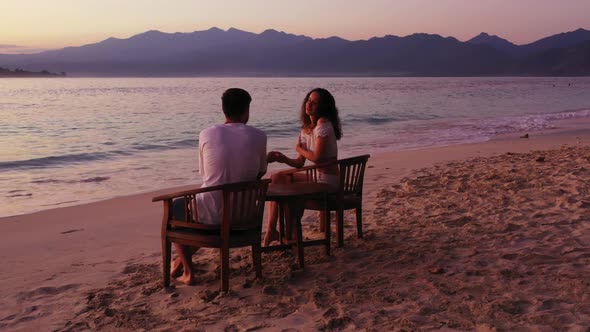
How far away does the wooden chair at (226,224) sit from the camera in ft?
13.1

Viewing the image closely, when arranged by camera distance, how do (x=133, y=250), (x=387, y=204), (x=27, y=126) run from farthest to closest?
(x=27, y=126)
(x=387, y=204)
(x=133, y=250)

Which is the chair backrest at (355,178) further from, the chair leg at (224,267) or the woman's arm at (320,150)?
the chair leg at (224,267)

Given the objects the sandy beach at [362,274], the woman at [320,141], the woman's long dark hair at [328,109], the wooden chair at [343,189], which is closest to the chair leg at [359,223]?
the wooden chair at [343,189]

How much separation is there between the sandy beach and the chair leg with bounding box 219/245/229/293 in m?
0.09

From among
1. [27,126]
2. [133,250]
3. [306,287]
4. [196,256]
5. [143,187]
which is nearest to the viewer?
[306,287]

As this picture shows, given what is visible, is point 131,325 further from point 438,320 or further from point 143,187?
point 143,187

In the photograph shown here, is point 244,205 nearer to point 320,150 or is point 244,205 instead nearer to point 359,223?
point 320,150

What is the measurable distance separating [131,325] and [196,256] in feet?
5.10

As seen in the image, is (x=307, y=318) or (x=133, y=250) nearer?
(x=307, y=318)

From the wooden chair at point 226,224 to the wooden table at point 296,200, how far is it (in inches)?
14.4

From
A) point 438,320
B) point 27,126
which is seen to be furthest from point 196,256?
point 27,126

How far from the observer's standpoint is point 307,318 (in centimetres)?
372

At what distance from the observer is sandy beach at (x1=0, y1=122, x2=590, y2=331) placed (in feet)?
12.2

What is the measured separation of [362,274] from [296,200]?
0.74 metres
